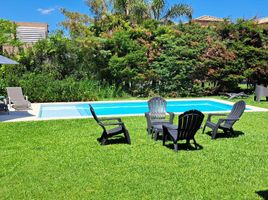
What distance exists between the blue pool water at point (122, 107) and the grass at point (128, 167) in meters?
5.32

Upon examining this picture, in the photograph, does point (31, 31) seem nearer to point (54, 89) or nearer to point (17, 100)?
point (54, 89)

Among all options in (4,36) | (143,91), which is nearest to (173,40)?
(143,91)

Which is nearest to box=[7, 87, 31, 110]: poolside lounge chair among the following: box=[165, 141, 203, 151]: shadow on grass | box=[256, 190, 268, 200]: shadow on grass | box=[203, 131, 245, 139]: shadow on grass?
box=[165, 141, 203, 151]: shadow on grass

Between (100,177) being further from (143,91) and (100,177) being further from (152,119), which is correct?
(143,91)

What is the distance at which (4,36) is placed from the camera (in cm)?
2053

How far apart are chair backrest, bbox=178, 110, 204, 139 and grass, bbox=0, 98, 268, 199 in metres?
0.40

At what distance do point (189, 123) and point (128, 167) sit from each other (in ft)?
6.28

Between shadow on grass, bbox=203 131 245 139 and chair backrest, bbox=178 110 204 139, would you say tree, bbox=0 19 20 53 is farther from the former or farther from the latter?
chair backrest, bbox=178 110 204 139

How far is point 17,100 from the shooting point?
14500 millimetres

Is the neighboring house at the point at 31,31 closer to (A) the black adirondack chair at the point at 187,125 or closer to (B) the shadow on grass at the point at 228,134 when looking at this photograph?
(B) the shadow on grass at the point at 228,134

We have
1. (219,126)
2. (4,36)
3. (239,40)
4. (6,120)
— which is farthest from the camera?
(239,40)

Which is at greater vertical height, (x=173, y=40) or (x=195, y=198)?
(x=173, y=40)

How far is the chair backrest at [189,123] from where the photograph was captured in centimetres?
780

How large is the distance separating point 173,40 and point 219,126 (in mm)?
12977
